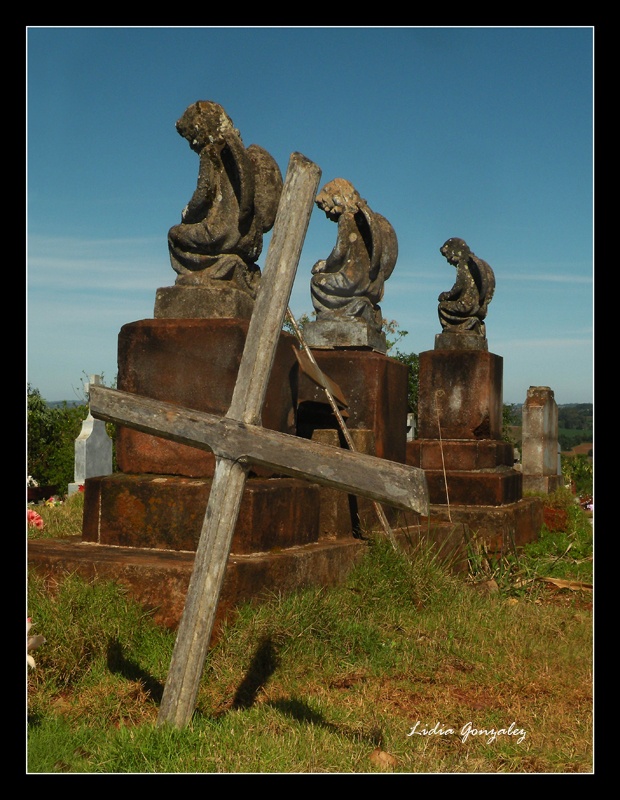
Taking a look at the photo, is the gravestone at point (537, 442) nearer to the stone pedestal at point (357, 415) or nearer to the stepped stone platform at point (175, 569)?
the stone pedestal at point (357, 415)

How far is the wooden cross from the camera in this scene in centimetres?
332

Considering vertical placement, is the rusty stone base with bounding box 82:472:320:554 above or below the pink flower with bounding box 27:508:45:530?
above

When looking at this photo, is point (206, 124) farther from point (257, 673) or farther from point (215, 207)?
point (257, 673)

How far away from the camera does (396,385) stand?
7059 mm

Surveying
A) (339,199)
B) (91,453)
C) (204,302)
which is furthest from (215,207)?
(91,453)

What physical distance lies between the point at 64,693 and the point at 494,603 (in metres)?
2.78

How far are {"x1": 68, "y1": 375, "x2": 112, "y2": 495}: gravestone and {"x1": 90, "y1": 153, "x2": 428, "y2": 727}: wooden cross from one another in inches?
357

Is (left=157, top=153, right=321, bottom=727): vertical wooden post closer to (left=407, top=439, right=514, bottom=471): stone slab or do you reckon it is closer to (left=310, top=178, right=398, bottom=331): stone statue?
(left=310, top=178, right=398, bottom=331): stone statue

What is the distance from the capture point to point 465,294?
1000cm

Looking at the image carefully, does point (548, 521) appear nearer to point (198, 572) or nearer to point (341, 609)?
point (341, 609)

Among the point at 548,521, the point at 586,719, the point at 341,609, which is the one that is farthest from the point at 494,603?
the point at 548,521

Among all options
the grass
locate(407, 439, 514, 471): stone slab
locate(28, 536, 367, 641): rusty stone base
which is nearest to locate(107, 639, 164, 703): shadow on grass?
the grass

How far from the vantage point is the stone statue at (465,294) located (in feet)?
32.5
